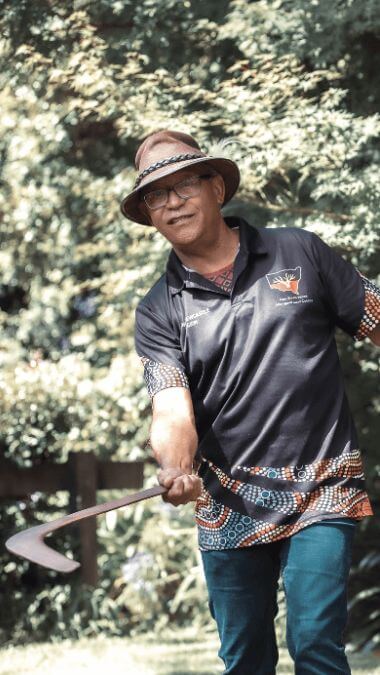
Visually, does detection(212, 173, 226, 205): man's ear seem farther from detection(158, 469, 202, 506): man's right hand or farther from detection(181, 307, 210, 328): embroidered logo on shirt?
detection(158, 469, 202, 506): man's right hand

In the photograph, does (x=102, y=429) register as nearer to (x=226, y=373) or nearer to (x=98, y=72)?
(x=98, y=72)

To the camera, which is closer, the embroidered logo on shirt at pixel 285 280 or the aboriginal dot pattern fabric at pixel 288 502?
the aboriginal dot pattern fabric at pixel 288 502

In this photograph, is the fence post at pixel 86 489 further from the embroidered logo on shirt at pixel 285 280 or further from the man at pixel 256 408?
the embroidered logo on shirt at pixel 285 280

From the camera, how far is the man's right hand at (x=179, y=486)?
131 inches

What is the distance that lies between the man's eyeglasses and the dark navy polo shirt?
21 cm

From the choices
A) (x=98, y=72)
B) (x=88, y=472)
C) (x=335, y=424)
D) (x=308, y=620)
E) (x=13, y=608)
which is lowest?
(x=13, y=608)

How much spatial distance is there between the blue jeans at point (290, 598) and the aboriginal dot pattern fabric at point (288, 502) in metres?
0.03

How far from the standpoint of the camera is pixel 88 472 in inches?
321

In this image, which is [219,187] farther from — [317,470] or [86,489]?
[86,489]

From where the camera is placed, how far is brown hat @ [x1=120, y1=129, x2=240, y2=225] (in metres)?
3.76

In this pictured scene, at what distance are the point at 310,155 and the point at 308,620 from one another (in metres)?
2.94

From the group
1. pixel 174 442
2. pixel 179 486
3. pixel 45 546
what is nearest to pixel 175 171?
pixel 174 442

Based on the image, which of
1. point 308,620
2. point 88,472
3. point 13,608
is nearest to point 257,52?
point 88,472

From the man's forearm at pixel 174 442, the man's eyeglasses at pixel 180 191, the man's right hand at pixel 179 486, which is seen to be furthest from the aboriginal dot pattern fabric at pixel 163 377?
the man's eyeglasses at pixel 180 191
